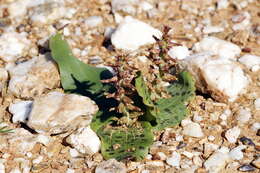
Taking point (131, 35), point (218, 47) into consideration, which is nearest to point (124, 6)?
point (131, 35)

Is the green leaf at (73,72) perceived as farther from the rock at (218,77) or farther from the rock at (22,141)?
the rock at (218,77)

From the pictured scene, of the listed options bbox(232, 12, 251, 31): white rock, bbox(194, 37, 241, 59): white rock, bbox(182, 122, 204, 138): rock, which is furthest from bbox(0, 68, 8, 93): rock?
bbox(232, 12, 251, 31): white rock

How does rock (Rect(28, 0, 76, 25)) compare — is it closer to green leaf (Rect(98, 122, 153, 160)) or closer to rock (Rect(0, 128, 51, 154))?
rock (Rect(0, 128, 51, 154))

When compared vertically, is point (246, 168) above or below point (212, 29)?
below

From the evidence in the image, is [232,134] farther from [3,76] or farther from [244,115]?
[3,76]

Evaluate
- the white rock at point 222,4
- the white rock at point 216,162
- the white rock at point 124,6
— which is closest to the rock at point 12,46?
the white rock at point 124,6

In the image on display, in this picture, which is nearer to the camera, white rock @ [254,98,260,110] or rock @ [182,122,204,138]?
rock @ [182,122,204,138]
